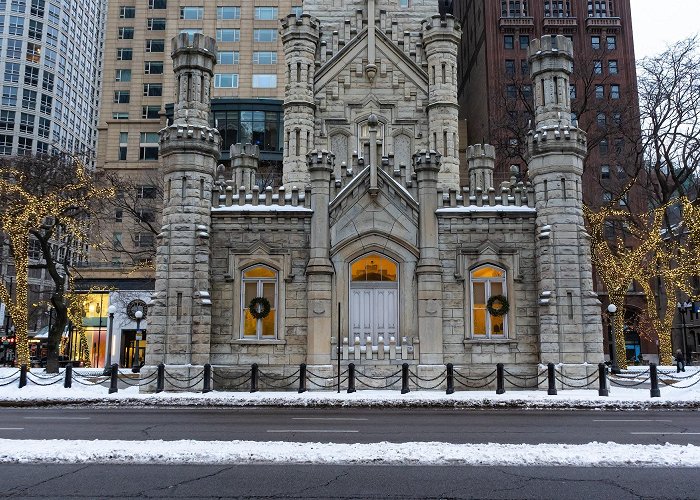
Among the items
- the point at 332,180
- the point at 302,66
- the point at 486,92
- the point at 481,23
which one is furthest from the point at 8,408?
the point at 481,23

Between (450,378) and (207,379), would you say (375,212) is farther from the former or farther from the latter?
(207,379)

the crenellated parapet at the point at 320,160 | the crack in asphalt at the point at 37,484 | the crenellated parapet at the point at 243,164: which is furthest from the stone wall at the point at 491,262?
the crack in asphalt at the point at 37,484

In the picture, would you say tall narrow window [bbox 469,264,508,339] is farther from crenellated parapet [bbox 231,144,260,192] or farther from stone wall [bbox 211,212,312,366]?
crenellated parapet [bbox 231,144,260,192]

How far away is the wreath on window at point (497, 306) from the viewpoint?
2297 centimetres

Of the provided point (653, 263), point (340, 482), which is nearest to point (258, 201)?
point (340, 482)

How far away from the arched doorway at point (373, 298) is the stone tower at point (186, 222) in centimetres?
530

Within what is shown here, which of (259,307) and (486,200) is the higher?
(486,200)

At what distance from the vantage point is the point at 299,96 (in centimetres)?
2938

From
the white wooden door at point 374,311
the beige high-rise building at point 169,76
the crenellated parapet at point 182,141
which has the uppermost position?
the beige high-rise building at point 169,76

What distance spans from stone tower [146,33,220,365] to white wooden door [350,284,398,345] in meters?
5.26

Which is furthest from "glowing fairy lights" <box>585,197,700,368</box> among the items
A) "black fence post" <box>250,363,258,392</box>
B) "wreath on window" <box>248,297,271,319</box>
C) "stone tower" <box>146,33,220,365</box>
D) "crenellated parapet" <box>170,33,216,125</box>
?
"crenellated parapet" <box>170,33,216,125</box>

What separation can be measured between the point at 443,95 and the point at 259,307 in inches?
541

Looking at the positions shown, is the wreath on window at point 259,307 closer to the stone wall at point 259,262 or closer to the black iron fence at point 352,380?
the stone wall at point 259,262

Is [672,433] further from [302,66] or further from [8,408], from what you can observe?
[302,66]
